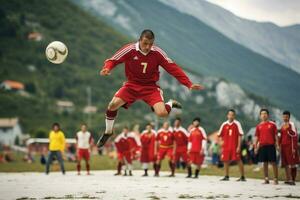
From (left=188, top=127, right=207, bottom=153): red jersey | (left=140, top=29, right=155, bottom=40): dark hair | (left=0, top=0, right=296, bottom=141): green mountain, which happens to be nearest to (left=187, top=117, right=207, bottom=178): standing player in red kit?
(left=188, top=127, right=207, bottom=153): red jersey

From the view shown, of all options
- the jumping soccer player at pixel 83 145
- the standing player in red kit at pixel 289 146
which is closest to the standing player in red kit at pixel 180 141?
the jumping soccer player at pixel 83 145

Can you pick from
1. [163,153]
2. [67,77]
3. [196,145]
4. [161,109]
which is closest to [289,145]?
[196,145]

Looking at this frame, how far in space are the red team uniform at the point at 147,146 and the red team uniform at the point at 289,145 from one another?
7.49 m

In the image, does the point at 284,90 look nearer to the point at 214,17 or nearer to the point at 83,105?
the point at 214,17

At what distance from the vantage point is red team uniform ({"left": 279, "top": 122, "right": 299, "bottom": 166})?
20.0 meters

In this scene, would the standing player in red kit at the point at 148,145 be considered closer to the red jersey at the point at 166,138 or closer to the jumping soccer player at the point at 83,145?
the red jersey at the point at 166,138

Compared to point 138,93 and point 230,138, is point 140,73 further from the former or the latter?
point 230,138

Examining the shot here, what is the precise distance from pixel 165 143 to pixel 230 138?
164 inches

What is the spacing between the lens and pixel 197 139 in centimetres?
2436

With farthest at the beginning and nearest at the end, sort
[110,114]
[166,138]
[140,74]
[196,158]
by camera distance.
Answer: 1. [166,138]
2. [196,158]
3. [110,114]
4. [140,74]

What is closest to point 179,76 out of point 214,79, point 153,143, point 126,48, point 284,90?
point 126,48

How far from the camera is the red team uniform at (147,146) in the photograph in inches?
1045

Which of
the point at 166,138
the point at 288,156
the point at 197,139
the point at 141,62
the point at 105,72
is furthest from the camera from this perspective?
the point at 166,138

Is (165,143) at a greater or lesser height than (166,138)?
lesser
